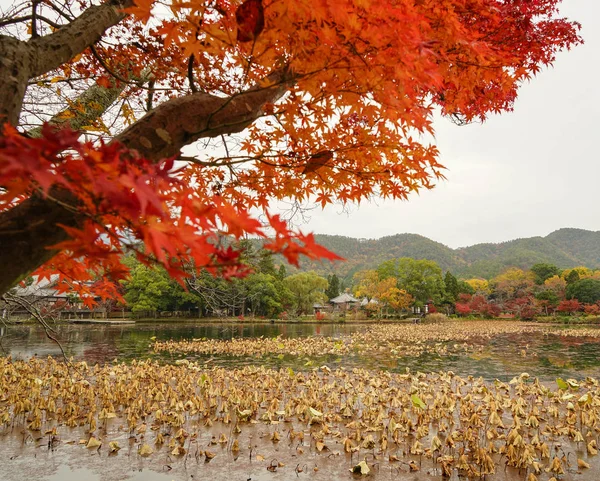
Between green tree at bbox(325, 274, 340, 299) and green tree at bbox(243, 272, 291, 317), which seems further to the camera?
green tree at bbox(325, 274, 340, 299)

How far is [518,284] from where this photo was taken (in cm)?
5625

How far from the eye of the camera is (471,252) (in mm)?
141000

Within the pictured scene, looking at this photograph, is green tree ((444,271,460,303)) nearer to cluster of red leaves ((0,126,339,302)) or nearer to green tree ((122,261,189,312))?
green tree ((122,261,189,312))

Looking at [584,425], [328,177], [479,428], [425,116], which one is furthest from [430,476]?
[425,116]

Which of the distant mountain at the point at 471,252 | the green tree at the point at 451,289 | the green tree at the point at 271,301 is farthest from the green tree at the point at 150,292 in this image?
the distant mountain at the point at 471,252

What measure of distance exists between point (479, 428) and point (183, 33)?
6.18m

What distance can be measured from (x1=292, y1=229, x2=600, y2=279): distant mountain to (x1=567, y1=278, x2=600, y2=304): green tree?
5959 centimetres

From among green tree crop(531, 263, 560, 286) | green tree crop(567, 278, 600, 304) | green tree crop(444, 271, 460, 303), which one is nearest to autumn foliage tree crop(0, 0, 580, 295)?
green tree crop(567, 278, 600, 304)

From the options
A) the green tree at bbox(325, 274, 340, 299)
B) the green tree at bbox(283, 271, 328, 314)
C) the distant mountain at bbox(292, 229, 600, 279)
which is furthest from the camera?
the distant mountain at bbox(292, 229, 600, 279)

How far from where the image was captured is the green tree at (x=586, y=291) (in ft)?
142

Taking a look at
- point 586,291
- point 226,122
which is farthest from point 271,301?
point 226,122

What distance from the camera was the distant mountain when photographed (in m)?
113

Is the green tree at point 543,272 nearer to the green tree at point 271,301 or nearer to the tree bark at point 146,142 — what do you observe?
the green tree at point 271,301

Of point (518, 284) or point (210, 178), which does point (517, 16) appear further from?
point (518, 284)
